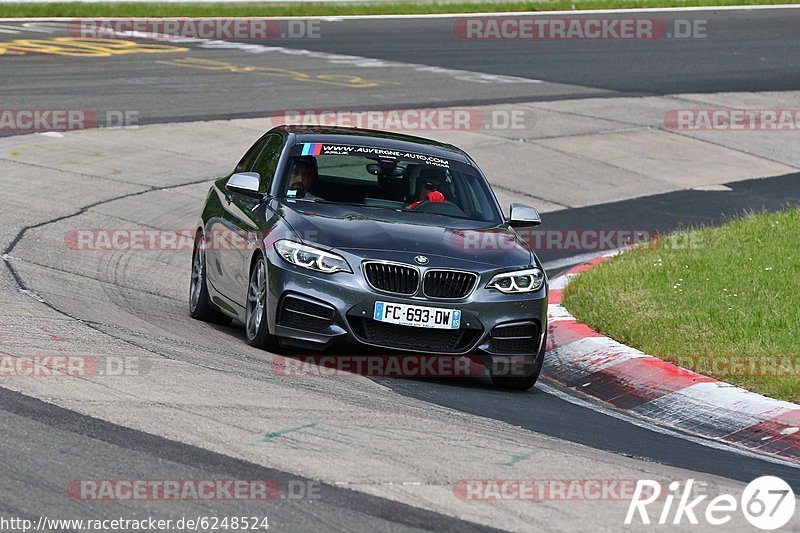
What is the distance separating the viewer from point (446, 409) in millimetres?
8094

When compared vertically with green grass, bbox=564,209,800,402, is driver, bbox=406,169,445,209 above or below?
above

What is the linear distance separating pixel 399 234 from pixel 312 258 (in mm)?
619

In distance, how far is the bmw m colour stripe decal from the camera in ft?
34.3

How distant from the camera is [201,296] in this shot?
11.0m

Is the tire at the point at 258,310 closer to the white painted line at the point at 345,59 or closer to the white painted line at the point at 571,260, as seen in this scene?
the white painted line at the point at 571,260

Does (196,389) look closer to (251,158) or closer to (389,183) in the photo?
(389,183)

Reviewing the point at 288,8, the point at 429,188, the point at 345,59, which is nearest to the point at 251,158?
the point at 429,188

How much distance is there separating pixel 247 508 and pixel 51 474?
850 mm

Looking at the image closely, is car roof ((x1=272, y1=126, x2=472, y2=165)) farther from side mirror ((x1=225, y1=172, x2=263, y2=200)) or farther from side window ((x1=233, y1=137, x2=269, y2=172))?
side mirror ((x1=225, y1=172, x2=263, y2=200))

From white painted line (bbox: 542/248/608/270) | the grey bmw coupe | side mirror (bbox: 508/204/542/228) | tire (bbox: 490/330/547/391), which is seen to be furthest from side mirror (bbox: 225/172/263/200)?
white painted line (bbox: 542/248/608/270)

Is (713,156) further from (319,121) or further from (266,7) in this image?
(266,7)

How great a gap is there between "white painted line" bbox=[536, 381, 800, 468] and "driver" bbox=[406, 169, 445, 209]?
59.1 inches

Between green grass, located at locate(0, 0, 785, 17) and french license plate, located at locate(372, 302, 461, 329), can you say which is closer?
french license plate, located at locate(372, 302, 461, 329)

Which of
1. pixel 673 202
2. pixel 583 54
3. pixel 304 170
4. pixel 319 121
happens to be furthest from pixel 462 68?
pixel 304 170
